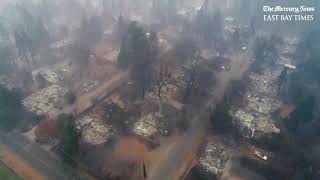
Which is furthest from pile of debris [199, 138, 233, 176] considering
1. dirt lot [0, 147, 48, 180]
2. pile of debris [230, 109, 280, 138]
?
dirt lot [0, 147, 48, 180]

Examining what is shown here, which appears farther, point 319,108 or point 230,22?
point 230,22

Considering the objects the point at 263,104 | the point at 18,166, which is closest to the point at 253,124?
the point at 263,104

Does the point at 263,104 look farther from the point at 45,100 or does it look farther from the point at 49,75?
the point at 49,75

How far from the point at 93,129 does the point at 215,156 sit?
2554 cm

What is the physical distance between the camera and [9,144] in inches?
2450

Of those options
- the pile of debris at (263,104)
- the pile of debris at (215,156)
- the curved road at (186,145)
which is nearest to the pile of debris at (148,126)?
the curved road at (186,145)

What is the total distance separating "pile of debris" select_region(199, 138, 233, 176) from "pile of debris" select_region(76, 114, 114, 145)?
19.7m

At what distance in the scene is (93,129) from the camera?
220ft

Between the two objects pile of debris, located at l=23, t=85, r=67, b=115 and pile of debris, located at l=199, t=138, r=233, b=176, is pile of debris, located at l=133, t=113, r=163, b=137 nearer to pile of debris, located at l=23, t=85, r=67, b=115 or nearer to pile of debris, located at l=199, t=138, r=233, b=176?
pile of debris, located at l=199, t=138, r=233, b=176

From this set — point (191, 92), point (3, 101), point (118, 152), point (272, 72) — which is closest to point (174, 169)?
point (118, 152)

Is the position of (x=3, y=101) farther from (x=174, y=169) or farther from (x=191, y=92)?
(x=191, y=92)

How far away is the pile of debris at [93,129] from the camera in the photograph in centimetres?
6425

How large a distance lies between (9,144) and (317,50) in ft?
287

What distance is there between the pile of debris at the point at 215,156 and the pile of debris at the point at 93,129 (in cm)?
1967
